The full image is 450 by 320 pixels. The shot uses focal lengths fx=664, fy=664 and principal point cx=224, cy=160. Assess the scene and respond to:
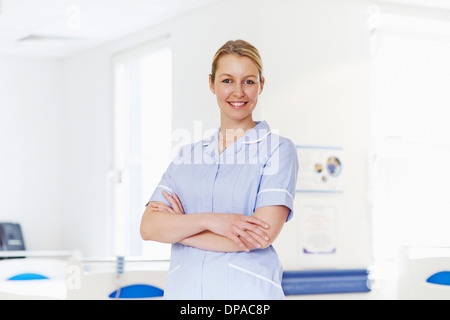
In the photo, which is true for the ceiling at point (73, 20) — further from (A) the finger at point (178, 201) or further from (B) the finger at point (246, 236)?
(B) the finger at point (246, 236)

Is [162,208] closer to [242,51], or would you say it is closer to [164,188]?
[164,188]

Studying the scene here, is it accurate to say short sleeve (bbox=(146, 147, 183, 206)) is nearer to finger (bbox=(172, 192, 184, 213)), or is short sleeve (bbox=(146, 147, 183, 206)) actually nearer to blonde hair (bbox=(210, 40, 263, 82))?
finger (bbox=(172, 192, 184, 213))

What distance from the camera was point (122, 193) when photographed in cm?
423

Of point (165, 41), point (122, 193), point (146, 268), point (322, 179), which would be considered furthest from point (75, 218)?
point (146, 268)

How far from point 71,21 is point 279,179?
102 inches

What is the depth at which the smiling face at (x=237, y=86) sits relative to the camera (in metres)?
1.58

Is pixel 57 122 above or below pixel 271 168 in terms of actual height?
above

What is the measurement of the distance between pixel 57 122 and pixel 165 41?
117 centimetres

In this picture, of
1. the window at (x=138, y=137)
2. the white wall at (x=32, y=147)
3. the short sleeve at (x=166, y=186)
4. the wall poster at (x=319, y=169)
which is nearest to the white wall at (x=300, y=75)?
the wall poster at (x=319, y=169)

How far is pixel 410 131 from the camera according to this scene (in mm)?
3443

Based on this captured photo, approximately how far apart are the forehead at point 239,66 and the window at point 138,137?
7.72 feet

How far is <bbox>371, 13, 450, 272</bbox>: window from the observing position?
3414mm

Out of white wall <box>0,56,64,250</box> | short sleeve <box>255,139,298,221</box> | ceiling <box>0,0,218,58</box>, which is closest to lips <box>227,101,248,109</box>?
short sleeve <box>255,139,298,221</box>
